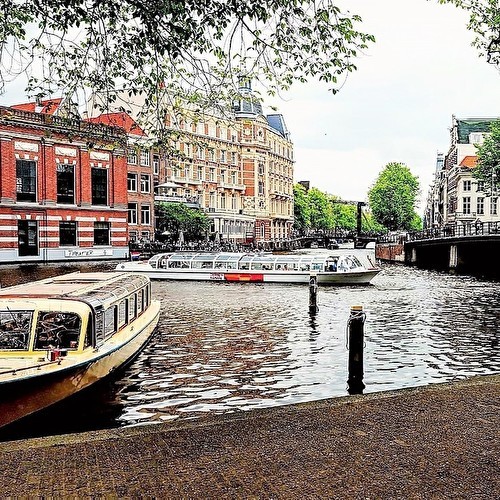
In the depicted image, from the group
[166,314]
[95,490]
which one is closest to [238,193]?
[166,314]

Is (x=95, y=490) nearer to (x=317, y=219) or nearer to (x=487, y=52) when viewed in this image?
(x=487, y=52)

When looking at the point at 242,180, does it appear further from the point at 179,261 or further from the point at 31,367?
the point at 31,367

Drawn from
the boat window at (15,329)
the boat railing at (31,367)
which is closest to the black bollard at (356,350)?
the boat railing at (31,367)

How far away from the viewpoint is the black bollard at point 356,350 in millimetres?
13406

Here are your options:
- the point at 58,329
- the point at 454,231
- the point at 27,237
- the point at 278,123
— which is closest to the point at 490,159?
the point at 454,231

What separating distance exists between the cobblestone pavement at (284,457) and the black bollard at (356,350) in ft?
16.9

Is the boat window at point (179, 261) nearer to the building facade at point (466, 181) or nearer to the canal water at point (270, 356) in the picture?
the canal water at point (270, 356)

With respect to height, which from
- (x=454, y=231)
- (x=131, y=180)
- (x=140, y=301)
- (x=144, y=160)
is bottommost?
(x=140, y=301)

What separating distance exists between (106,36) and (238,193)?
8677 centimetres

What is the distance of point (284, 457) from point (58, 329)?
6.80 meters

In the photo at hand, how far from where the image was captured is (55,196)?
54875 millimetres

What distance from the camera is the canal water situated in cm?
1214

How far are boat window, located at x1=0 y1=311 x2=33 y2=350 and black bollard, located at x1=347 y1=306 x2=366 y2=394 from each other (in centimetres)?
643

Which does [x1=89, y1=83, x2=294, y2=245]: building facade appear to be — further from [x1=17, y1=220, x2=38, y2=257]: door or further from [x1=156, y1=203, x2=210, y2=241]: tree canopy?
[x1=17, y1=220, x2=38, y2=257]: door
